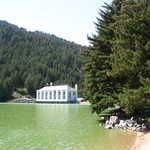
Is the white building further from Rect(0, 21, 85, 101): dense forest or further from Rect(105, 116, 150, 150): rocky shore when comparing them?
Rect(105, 116, 150, 150): rocky shore

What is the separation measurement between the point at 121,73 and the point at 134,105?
278cm

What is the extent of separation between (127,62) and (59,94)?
102 metres

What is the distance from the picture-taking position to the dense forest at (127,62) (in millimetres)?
19438

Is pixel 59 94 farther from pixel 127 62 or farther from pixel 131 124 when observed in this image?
pixel 127 62

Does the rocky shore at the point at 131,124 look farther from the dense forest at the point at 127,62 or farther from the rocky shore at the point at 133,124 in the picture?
the dense forest at the point at 127,62

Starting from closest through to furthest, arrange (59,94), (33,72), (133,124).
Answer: (133,124) → (59,94) → (33,72)

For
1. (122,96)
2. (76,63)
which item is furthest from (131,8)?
(76,63)

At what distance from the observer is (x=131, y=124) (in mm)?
22047

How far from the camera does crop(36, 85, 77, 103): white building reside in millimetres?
118500

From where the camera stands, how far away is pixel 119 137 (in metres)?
18.8

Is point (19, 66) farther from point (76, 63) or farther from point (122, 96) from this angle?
point (122, 96)

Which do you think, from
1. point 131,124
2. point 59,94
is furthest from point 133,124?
point 59,94

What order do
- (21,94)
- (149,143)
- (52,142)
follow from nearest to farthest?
(149,143) → (52,142) → (21,94)

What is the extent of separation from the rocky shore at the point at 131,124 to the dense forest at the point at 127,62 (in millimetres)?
1147
